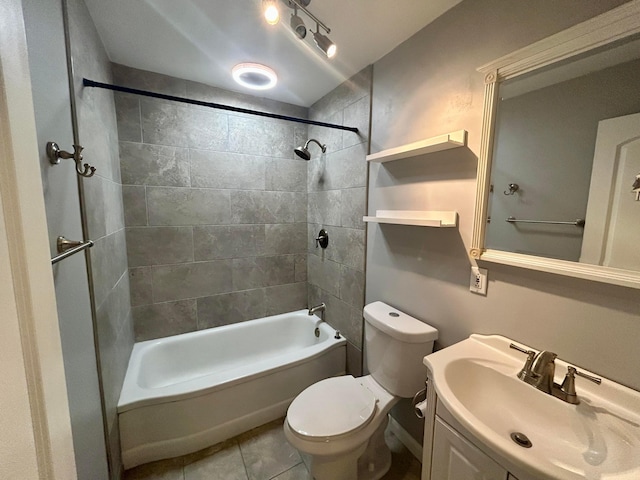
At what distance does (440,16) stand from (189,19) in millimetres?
1274

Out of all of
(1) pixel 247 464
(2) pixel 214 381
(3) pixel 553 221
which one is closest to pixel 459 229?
(3) pixel 553 221

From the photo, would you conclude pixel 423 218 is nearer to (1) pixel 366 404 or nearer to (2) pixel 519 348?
(2) pixel 519 348

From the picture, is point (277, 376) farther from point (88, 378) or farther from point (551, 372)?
point (551, 372)

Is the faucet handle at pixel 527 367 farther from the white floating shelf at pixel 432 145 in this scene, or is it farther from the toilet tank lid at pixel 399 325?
the white floating shelf at pixel 432 145

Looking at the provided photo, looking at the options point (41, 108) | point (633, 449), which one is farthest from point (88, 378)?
point (633, 449)

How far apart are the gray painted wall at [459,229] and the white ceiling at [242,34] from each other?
0.53 feet

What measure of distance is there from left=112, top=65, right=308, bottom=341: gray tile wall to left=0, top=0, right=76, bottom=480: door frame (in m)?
1.68

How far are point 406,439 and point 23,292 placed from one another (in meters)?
1.98

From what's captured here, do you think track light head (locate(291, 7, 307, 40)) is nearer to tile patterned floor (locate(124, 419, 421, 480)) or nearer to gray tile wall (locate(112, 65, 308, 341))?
gray tile wall (locate(112, 65, 308, 341))

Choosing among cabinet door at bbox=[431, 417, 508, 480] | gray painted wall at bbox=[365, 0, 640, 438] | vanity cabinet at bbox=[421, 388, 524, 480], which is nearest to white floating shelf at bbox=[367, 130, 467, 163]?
gray painted wall at bbox=[365, 0, 640, 438]

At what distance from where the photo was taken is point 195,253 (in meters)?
2.17

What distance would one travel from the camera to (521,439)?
2.86 feet

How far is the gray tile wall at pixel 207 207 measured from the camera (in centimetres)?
194

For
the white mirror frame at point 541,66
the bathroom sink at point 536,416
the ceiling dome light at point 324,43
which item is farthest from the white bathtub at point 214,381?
the ceiling dome light at point 324,43
